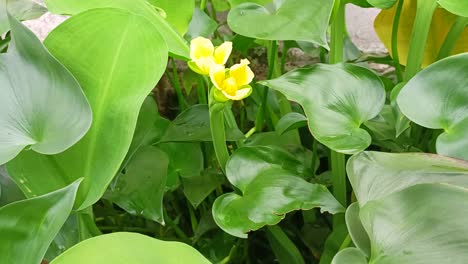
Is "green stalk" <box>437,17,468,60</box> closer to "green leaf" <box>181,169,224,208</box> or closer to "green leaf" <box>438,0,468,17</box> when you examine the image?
"green leaf" <box>438,0,468,17</box>

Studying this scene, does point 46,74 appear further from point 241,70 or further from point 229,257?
point 229,257

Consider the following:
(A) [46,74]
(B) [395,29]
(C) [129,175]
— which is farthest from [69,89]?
(B) [395,29]

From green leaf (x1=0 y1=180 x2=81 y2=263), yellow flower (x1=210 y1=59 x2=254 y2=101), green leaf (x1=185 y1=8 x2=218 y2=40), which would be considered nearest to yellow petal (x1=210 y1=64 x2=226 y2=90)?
yellow flower (x1=210 y1=59 x2=254 y2=101)

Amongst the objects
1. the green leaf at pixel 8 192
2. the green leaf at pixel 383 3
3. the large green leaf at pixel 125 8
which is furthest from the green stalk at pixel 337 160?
the green leaf at pixel 8 192

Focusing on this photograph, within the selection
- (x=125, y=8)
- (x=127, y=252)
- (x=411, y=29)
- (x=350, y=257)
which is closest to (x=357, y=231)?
(x=350, y=257)

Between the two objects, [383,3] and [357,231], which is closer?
[357,231]

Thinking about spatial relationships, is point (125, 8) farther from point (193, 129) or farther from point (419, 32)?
point (419, 32)

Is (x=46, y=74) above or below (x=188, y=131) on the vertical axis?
above
